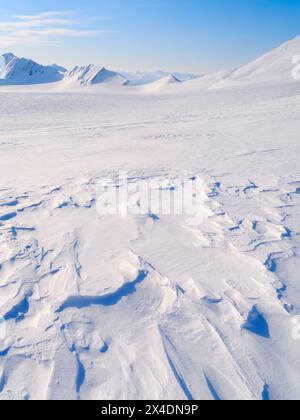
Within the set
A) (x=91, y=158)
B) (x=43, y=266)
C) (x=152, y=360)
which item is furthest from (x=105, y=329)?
(x=91, y=158)

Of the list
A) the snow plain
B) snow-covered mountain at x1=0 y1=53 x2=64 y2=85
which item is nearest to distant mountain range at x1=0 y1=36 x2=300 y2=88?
snow-covered mountain at x1=0 y1=53 x2=64 y2=85

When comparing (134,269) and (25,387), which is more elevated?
(134,269)

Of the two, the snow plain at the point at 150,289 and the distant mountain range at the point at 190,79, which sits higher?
the distant mountain range at the point at 190,79

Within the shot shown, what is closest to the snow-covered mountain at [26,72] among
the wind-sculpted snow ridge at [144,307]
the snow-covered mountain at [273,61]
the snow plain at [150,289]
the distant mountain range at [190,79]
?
the distant mountain range at [190,79]

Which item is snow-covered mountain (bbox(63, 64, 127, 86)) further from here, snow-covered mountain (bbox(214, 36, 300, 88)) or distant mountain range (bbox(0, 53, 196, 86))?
snow-covered mountain (bbox(214, 36, 300, 88))

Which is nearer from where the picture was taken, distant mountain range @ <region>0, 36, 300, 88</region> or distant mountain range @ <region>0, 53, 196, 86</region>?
distant mountain range @ <region>0, 36, 300, 88</region>

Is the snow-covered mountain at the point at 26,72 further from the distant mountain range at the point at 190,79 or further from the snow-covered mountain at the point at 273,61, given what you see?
the snow-covered mountain at the point at 273,61

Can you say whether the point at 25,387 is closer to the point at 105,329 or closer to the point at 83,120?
the point at 105,329
